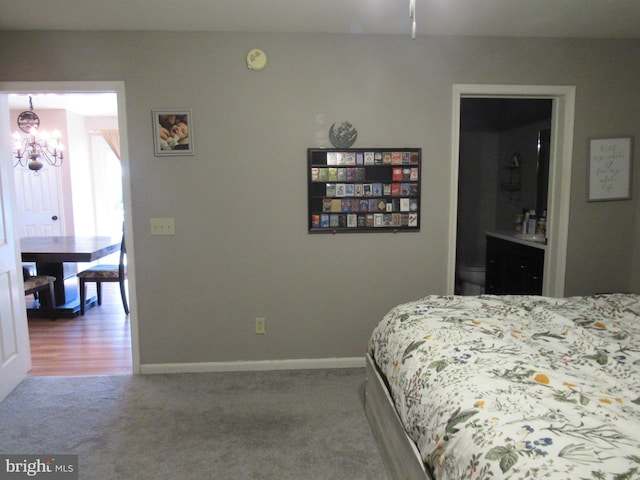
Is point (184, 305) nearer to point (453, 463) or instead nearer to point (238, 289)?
point (238, 289)

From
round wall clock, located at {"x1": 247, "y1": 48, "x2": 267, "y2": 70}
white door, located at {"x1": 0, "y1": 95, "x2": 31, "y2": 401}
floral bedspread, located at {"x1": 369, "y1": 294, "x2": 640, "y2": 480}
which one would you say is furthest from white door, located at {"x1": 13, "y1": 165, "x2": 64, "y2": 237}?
floral bedspread, located at {"x1": 369, "y1": 294, "x2": 640, "y2": 480}

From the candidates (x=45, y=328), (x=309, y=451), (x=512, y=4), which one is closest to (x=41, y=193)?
(x=45, y=328)

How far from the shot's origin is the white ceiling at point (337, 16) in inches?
90.0

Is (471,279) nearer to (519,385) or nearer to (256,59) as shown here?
(256,59)

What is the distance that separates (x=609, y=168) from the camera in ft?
9.81

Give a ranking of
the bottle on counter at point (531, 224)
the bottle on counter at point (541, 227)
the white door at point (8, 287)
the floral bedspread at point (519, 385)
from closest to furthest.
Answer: the floral bedspread at point (519, 385) → the white door at point (8, 287) → the bottle on counter at point (541, 227) → the bottle on counter at point (531, 224)

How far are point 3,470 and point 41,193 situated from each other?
17.3ft

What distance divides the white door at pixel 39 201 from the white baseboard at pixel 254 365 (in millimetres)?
4319

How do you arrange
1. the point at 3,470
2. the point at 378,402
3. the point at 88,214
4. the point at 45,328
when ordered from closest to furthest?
the point at 3,470 < the point at 378,402 < the point at 45,328 < the point at 88,214

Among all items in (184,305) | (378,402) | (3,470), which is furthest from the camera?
(184,305)

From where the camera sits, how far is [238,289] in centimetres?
292

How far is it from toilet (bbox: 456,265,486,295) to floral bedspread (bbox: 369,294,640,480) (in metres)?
2.24

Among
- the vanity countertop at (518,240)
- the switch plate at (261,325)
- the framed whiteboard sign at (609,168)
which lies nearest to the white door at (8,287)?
the switch plate at (261,325)

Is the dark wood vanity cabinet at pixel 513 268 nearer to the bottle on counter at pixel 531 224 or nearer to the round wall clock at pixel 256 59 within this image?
the bottle on counter at pixel 531 224
